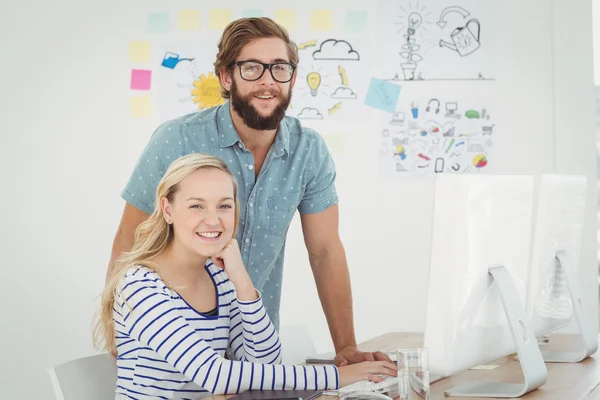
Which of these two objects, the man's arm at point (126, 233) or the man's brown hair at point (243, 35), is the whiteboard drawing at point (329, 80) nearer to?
the man's brown hair at point (243, 35)

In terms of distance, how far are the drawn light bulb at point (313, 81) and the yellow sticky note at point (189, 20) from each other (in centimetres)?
56

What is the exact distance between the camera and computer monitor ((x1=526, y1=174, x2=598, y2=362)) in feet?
5.22

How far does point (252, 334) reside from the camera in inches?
63.0

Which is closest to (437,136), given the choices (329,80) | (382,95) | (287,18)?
(382,95)

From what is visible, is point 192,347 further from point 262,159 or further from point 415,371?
point 262,159

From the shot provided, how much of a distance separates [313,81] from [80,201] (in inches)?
47.7

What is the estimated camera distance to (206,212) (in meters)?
1.64

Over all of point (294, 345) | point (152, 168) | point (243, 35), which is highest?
point (243, 35)

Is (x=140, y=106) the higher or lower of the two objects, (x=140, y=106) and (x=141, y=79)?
the lower

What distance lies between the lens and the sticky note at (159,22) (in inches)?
135

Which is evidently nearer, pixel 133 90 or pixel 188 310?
pixel 188 310

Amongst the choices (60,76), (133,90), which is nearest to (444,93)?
(133,90)

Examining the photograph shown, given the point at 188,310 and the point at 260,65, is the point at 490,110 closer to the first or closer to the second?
the point at 260,65

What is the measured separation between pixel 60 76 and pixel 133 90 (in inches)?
14.5
